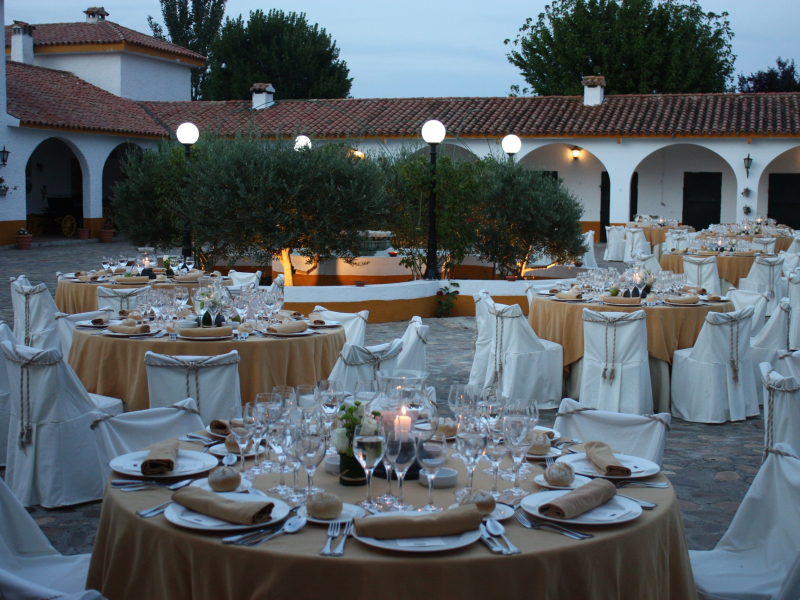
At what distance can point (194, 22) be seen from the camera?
148 ft

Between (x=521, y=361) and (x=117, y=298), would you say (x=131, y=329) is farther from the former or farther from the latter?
(x=521, y=361)

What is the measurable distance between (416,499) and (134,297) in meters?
6.34

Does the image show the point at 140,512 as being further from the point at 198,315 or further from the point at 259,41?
the point at 259,41

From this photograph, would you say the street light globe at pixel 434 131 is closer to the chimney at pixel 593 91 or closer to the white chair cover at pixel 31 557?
the white chair cover at pixel 31 557

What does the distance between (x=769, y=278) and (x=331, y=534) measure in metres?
11.2

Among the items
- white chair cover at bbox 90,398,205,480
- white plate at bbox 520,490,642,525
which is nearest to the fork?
white plate at bbox 520,490,642,525

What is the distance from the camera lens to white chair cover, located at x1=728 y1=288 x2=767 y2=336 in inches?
287

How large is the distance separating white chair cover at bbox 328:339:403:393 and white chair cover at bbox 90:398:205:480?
5.13 feet

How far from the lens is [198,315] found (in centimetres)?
584

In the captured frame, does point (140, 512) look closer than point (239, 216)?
Yes

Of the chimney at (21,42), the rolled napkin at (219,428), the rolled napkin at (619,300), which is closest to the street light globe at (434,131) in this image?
the rolled napkin at (619,300)

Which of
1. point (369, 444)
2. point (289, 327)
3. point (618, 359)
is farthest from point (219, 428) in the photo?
point (618, 359)

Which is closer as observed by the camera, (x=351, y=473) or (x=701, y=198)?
(x=351, y=473)

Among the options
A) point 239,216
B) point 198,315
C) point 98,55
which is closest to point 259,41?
point 98,55
